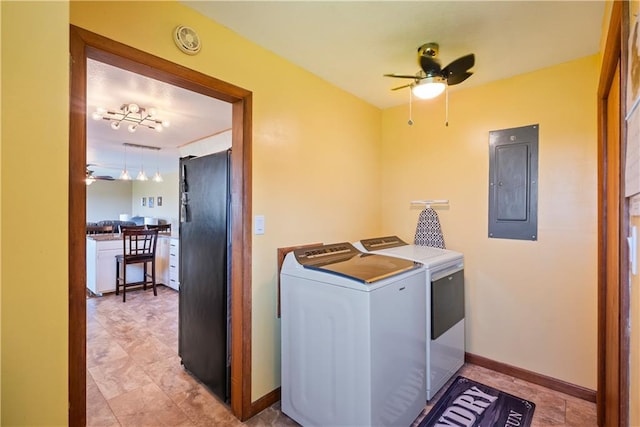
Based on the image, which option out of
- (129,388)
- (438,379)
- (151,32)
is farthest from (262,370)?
(151,32)

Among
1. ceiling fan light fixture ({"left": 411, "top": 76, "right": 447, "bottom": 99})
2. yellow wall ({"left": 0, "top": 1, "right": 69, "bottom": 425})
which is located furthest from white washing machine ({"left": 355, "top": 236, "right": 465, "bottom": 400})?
yellow wall ({"left": 0, "top": 1, "right": 69, "bottom": 425})

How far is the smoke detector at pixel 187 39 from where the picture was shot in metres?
1.52

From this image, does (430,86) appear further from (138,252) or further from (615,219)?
(138,252)

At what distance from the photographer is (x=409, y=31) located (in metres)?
1.74

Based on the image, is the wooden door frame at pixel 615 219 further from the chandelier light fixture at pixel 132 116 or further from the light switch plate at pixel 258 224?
the chandelier light fixture at pixel 132 116

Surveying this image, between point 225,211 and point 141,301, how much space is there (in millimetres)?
3283

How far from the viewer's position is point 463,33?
176cm

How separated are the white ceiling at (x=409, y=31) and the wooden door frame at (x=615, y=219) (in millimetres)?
358

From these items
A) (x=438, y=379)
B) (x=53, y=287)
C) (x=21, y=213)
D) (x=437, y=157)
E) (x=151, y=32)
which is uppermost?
(x=151, y=32)

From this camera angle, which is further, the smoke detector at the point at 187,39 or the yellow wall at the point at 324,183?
the smoke detector at the point at 187,39

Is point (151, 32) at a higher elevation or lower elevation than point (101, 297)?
higher

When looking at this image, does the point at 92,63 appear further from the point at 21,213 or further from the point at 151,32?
the point at 21,213

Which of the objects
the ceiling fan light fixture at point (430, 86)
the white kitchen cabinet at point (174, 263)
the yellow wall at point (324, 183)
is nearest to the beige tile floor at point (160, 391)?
the yellow wall at point (324, 183)

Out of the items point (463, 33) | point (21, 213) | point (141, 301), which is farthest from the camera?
point (141, 301)
